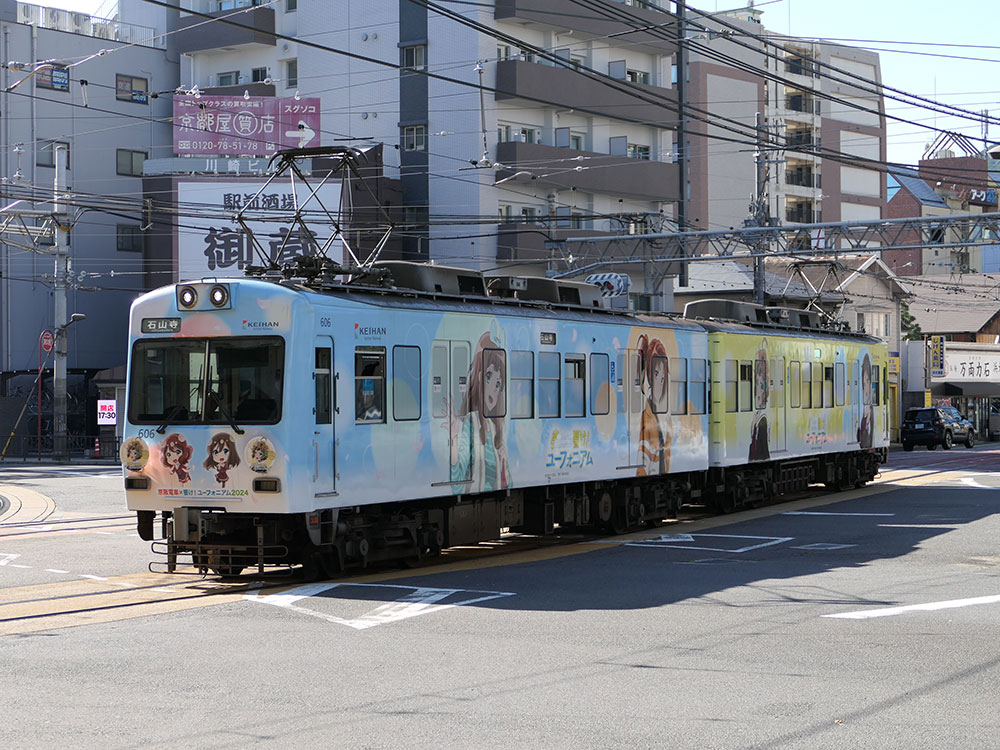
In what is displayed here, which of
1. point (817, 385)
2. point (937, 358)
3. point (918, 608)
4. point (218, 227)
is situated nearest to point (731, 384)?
point (817, 385)

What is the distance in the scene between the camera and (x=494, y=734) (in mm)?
7621

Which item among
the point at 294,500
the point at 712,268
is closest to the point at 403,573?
the point at 294,500

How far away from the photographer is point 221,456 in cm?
1398

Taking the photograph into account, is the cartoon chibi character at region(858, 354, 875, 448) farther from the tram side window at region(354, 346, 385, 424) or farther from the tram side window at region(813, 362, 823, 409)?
the tram side window at region(354, 346, 385, 424)

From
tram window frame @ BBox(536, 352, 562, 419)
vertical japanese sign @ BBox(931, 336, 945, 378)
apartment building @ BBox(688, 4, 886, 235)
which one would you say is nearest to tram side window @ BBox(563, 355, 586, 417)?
tram window frame @ BBox(536, 352, 562, 419)

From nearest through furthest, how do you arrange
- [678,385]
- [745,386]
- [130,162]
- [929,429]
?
[678,385] < [745,386] < [929,429] < [130,162]

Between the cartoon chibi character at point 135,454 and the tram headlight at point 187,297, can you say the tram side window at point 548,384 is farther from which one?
the cartoon chibi character at point 135,454

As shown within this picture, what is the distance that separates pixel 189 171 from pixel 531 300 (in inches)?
1249

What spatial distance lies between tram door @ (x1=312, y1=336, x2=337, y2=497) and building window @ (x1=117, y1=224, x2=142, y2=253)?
42070 mm

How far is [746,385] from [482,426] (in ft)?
29.3

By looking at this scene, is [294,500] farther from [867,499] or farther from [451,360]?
[867,499]

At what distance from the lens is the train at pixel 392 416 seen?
548 inches

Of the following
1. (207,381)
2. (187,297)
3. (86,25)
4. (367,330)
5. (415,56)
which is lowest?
(207,381)

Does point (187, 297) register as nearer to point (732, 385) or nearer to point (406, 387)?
point (406, 387)
